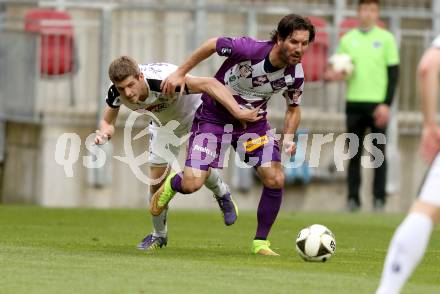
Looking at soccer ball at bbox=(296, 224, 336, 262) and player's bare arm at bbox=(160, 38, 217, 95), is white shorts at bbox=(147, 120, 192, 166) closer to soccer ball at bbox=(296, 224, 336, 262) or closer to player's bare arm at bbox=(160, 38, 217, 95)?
player's bare arm at bbox=(160, 38, 217, 95)

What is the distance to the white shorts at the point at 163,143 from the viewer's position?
11062 millimetres

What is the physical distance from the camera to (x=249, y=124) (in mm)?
10523

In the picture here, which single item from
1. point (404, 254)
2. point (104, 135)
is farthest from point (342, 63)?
point (404, 254)

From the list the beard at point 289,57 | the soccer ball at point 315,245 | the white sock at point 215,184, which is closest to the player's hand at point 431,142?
the soccer ball at point 315,245

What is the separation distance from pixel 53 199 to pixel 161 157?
6794 mm

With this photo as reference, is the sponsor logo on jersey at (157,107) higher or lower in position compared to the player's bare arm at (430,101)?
lower

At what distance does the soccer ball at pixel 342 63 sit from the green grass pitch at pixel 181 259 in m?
2.17

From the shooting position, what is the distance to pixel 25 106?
17.5 m

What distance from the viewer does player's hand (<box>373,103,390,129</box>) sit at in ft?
51.8

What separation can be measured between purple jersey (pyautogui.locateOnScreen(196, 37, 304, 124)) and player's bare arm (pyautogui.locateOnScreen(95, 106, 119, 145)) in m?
0.73

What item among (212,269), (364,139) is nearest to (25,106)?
(364,139)

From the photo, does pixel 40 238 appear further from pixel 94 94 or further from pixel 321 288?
pixel 94 94

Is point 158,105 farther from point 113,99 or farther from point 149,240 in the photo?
point 149,240

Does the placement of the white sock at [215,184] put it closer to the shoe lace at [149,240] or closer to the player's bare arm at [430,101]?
the shoe lace at [149,240]
